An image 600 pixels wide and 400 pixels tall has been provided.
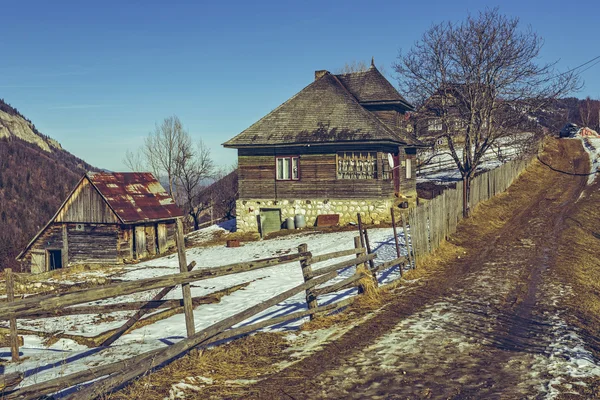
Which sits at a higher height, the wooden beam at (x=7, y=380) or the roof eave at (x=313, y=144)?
the roof eave at (x=313, y=144)

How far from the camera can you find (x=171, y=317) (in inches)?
477

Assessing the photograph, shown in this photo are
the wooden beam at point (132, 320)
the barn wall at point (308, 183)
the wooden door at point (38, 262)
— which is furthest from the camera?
the wooden door at point (38, 262)

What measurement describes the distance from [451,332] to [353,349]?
1945 mm

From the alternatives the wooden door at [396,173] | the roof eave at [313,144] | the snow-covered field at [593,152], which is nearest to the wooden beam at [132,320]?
the roof eave at [313,144]

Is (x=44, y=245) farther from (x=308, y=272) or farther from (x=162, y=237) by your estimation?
(x=308, y=272)

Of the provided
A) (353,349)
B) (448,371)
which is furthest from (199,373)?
(448,371)

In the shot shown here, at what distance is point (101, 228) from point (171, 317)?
1955 cm

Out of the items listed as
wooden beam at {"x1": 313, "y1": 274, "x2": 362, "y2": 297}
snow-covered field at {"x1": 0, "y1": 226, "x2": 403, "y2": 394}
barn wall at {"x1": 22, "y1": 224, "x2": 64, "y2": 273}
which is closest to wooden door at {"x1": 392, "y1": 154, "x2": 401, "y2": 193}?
snow-covered field at {"x1": 0, "y1": 226, "x2": 403, "y2": 394}

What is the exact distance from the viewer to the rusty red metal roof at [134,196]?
29672 mm

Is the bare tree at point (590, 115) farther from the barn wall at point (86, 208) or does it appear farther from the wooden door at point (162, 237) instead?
the barn wall at point (86, 208)

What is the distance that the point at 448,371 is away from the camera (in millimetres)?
6793

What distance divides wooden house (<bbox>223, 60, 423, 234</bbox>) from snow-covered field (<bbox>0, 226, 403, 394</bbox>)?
13.9ft

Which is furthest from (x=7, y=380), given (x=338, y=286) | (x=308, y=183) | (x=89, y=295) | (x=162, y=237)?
(x=162, y=237)

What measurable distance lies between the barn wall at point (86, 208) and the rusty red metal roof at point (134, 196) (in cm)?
44
